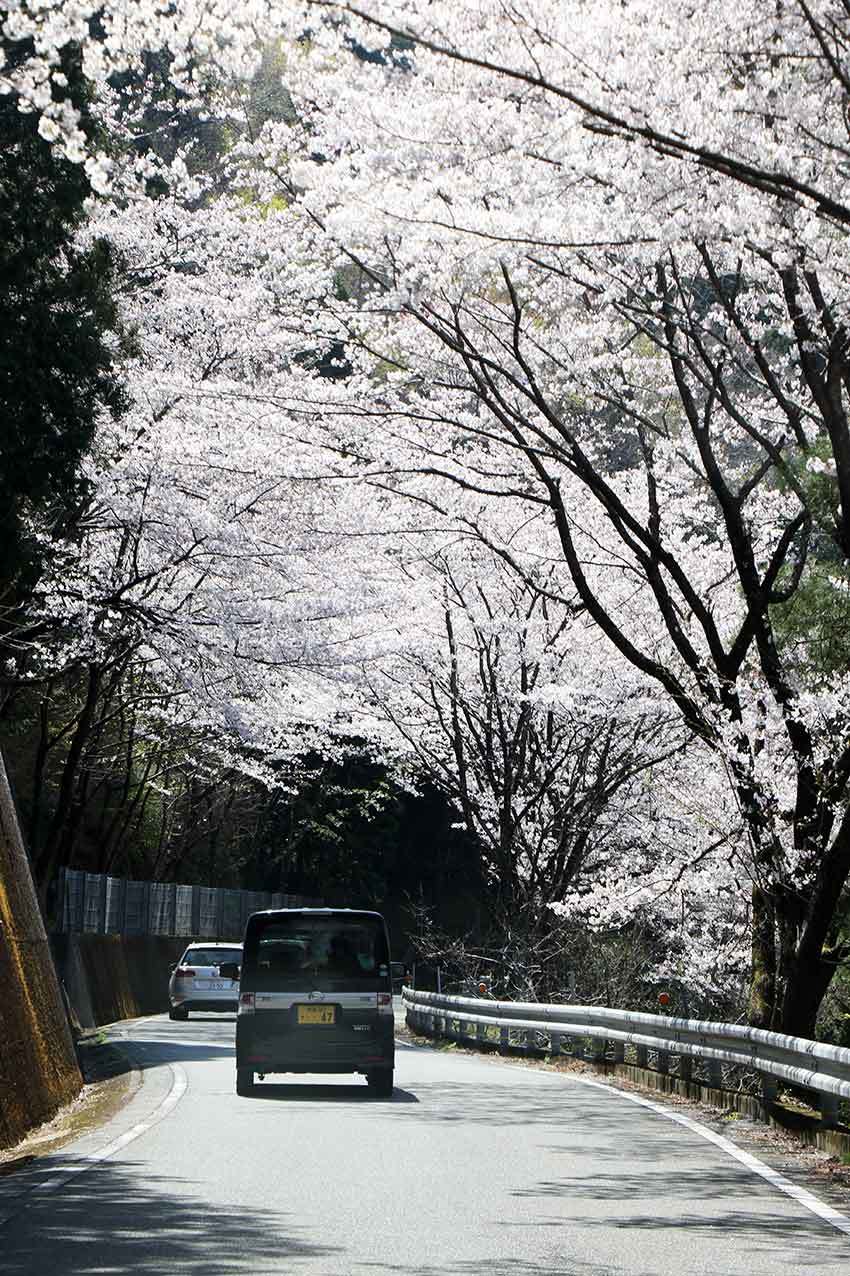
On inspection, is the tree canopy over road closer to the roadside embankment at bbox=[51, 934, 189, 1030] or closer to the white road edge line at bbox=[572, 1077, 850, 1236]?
the white road edge line at bbox=[572, 1077, 850, 1236]

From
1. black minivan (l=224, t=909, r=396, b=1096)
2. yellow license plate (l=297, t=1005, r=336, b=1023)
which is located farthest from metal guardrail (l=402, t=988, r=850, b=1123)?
yellow license plate (l=297, t=1005, r=336, b=1023)

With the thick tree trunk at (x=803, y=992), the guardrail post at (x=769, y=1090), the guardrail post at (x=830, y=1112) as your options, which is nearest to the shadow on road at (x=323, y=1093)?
the guardrail post at (x=769, y=1090)

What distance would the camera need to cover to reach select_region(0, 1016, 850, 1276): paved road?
7.97 meters

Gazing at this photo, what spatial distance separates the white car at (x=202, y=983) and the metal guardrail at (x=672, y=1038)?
5.19 m

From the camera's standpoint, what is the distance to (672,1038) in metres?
17.7

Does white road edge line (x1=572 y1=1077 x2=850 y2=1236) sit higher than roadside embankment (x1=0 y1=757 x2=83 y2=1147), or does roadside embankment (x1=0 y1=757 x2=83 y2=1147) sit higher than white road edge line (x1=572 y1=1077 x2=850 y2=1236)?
roadside embankment (x1=0 y1=757 x2=83 y2=1147)

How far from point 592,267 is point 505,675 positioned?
1454cm

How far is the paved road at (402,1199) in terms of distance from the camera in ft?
26.1

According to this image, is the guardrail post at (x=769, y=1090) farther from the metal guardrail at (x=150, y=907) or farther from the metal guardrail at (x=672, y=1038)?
the metal guardrail at (x=150, y=907)

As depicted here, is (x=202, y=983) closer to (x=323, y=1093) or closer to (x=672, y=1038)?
(x=323, y=1093)

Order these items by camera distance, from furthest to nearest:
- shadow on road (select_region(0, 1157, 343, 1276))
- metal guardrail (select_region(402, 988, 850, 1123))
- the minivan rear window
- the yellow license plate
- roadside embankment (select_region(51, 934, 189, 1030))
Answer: roadside embankment (select_region(51, 934, 189, 1030))
the minivan rear window
the yellow license plate
metal guardrail (select_region(402, 988, 850, 1123))
shadow on road (select_region(0, 1157, 343, 1276))

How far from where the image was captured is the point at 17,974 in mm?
13664

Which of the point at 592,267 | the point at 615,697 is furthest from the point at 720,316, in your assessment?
the point at 615,697

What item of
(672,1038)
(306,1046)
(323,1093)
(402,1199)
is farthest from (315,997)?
(402,1199)
